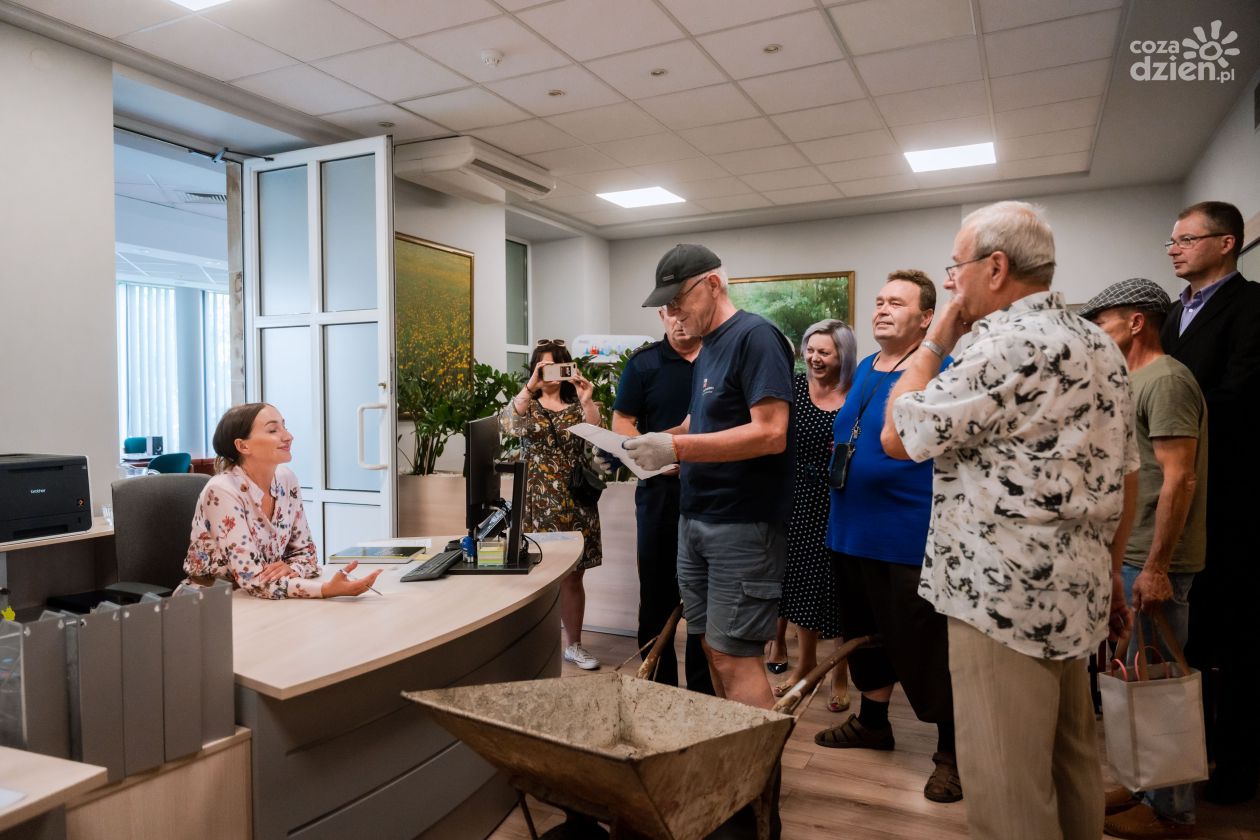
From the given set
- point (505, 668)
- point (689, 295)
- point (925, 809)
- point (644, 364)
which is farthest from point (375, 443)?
point (925, 809)

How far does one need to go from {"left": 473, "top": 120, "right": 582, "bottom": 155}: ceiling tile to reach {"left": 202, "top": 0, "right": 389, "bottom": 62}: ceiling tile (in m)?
1.27

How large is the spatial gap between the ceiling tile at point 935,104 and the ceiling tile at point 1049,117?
0.24m

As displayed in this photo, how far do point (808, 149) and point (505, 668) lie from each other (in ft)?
14.1

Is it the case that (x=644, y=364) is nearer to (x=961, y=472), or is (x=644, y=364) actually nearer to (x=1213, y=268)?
(x=961, y=472)

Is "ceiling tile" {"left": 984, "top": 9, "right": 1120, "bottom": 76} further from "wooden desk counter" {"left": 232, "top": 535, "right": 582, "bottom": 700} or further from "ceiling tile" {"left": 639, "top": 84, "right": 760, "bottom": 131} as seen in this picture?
"wooden desk counter" {"left": 232, "top": 535, "right": 582, "bottom": 700}

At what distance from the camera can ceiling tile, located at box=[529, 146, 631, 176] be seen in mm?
5430

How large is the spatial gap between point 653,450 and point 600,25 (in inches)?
94.4

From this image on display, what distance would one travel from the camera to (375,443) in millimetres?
4914

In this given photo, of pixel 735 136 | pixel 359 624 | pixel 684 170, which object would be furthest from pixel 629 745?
pixel 684 170

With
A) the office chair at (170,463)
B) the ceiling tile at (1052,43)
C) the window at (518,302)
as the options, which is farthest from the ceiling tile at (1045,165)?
the office chair at (170,463)

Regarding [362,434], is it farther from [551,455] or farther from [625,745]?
[625,745]

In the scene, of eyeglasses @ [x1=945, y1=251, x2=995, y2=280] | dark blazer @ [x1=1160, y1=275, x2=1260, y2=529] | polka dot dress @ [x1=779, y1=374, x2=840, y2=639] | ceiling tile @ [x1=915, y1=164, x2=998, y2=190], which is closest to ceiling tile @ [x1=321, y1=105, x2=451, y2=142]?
polka dot dress @ [x1=779, y1=374, x2=840, y2=639]

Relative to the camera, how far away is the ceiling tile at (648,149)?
5141 mm

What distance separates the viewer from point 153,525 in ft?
8.47
